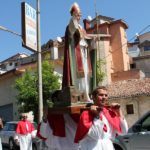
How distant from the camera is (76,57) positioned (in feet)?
20.2

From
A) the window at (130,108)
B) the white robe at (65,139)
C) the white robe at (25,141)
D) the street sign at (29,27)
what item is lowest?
the white robe at (25,141)

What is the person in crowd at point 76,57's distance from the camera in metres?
6.02

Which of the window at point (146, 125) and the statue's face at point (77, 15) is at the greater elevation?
the statue's face at point (77, 15)

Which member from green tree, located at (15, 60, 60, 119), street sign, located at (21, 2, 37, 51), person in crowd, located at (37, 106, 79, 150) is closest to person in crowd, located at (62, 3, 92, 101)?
person in crowd, located at (37, 106, 79, 150)

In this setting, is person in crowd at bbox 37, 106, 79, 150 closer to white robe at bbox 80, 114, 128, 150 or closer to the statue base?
the statue base

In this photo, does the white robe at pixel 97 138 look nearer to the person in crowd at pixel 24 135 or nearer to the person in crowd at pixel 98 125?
the person in crowd at pixel 98 125

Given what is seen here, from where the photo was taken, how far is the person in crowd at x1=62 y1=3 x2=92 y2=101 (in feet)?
19.7

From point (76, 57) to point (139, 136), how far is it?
4164 millimetres

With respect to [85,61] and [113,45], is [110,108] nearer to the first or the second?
[85,61]

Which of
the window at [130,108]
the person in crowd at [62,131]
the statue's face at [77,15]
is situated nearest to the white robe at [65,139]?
the person in crowd at [62,131]

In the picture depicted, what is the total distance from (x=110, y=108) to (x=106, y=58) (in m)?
38.3

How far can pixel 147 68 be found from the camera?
4562 centimetres

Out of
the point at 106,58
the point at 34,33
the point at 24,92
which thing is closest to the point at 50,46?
the point at 106,58

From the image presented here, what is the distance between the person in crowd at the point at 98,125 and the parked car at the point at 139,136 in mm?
4275
